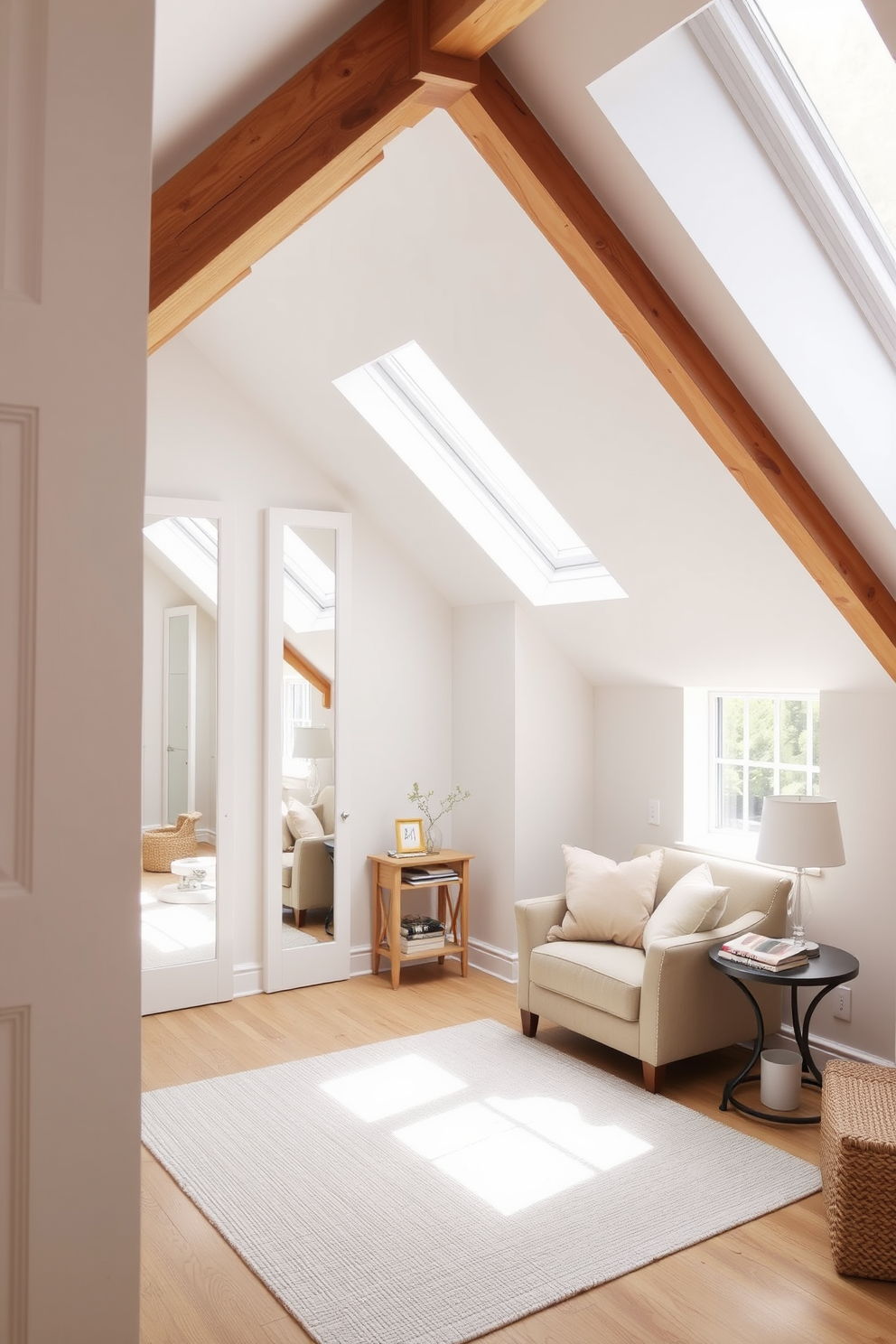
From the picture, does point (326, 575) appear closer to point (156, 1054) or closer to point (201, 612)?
point (201, 612)

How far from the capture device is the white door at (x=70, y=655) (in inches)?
49.0

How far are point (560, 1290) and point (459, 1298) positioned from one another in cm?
25

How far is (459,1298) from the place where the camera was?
8.09 ft

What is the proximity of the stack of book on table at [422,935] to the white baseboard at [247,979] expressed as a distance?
711mm

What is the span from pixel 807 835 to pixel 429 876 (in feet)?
6.88

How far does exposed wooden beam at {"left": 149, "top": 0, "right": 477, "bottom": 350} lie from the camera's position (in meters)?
2.56

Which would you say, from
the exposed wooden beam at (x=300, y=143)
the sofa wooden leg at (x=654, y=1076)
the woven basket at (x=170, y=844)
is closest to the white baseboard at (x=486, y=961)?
the woven basket at (x=170, y=844)

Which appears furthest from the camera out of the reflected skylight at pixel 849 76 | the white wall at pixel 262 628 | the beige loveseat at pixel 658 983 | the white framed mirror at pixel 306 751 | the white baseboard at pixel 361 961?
the white baseboard at pixel 361 961

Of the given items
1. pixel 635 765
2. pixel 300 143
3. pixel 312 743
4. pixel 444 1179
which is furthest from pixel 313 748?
pixel 300 143

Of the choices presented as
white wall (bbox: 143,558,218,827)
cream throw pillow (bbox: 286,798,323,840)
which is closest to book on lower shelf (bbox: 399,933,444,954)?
cream throw pillow (bbox: 286,798,323,840)

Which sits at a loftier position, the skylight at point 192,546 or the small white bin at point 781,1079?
the skylight at point 192,546

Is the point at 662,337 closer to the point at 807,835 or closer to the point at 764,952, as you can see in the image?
the point at 807,835

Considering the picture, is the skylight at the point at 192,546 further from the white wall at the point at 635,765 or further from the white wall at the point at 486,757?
the white wall at the point at 635,765

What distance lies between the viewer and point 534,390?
11.8ft
